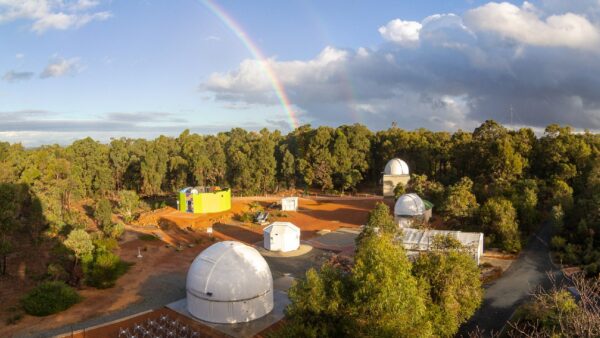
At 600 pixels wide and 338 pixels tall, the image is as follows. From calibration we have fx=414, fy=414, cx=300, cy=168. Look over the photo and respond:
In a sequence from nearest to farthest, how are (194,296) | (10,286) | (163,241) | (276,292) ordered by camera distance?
(194,296)
(276,292)
(10,286)
(163,241)

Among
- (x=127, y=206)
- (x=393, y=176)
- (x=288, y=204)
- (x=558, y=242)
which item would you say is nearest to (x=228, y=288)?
(x=558, y=242)

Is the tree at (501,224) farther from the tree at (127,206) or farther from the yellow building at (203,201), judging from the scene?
the tree at (127,206)

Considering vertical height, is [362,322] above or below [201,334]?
above

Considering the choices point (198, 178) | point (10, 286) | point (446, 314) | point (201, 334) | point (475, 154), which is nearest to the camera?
point (446, 314)

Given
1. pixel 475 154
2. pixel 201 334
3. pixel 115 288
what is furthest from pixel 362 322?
pixel 475 154

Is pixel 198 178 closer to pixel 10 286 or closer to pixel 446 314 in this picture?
pixel 10 286

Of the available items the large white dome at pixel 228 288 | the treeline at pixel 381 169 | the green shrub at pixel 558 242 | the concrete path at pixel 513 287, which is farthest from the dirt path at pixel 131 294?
the green shrub at pixel 558 242

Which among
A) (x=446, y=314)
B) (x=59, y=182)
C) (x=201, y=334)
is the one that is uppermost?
(x=59, y=182)

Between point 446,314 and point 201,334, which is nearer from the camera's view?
point 446,314

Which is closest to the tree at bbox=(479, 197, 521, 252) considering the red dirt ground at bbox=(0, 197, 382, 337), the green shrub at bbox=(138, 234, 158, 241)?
the red dirt ground at bbox=(0, 197, 382, 337)
